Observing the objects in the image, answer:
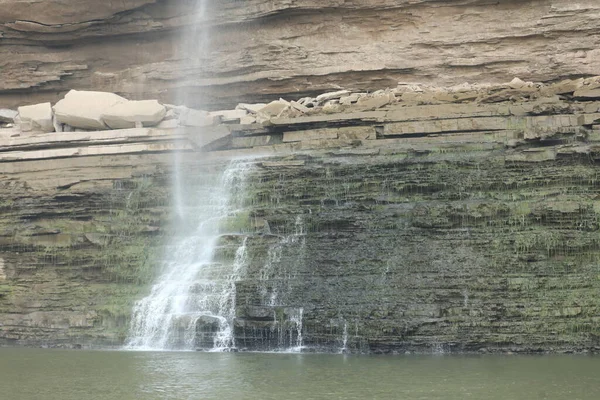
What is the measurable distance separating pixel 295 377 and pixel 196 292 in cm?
687

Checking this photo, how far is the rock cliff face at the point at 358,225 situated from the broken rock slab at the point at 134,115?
2.32 ft

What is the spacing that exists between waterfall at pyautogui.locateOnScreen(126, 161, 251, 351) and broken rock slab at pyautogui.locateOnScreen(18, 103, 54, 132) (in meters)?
7.55

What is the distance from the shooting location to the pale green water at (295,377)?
13070 mm

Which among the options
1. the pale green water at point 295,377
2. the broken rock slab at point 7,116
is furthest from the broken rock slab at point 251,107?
the pale green water at point 295,377

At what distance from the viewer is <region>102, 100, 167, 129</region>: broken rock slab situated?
2878 centimetres

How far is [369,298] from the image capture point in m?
19.0

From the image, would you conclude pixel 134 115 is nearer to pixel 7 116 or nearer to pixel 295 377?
pixel 7 116

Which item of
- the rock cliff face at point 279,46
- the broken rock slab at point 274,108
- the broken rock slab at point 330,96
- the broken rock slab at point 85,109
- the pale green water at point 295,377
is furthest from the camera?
the broken rock slab at point 85,109

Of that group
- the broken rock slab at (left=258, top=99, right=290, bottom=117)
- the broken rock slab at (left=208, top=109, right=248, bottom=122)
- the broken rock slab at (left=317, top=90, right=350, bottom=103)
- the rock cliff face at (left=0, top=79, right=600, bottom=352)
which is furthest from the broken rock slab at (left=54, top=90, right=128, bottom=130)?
the broken rock slab at (left=317, top=90, right=350, bottom=103)

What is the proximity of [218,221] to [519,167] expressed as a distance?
7.87 meters

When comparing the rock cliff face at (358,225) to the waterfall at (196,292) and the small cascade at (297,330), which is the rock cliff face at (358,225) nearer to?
the small cascade at (297,330)

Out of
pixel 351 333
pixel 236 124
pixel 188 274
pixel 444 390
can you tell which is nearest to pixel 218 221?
pixel 188 274

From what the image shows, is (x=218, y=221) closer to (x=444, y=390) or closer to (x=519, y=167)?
(x=519, y=167)

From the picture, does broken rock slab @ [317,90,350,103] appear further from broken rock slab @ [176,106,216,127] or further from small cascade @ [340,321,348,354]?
small cascade @ [340,321,348,354]
